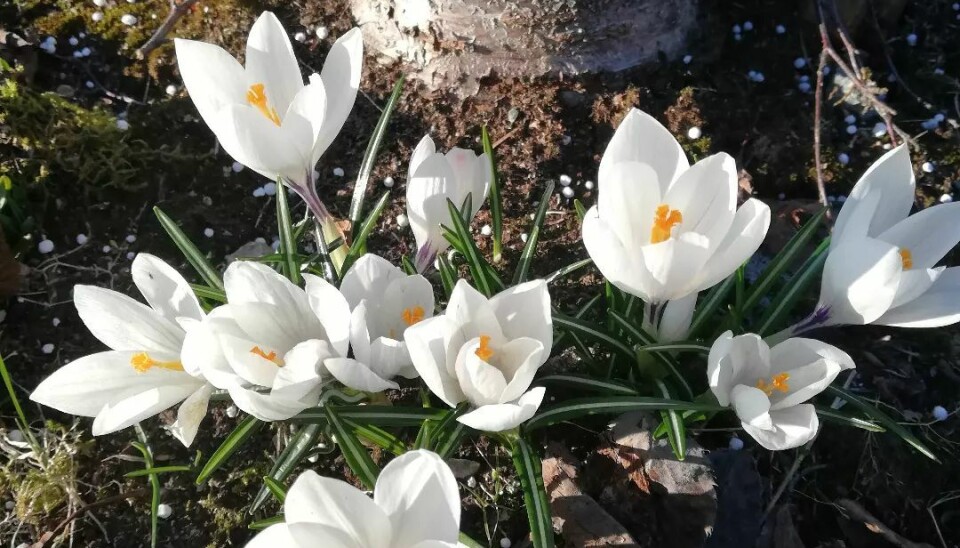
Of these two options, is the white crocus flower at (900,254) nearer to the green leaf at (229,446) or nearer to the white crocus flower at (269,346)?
the white crocus flower at (269,346)

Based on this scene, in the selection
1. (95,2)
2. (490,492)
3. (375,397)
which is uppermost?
(95,2)

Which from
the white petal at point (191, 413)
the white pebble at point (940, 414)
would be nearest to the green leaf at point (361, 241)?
the white petal at point (191, 413)

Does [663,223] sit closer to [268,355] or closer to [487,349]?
[487,349]

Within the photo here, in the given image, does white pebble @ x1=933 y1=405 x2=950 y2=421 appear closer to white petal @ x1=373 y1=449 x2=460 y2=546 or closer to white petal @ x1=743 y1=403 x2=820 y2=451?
Result: white petal @ x1=743 y1=403 x2=820 y2=451

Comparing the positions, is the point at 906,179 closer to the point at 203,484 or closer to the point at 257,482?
the point at 257,482

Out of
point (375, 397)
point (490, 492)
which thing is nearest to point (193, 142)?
point (375, 397)

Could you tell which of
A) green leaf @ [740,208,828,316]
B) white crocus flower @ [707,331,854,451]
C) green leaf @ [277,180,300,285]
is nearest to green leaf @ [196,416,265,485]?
green leaf @ [277,180,300,285]

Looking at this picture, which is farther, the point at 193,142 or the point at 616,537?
the point at 193,142
